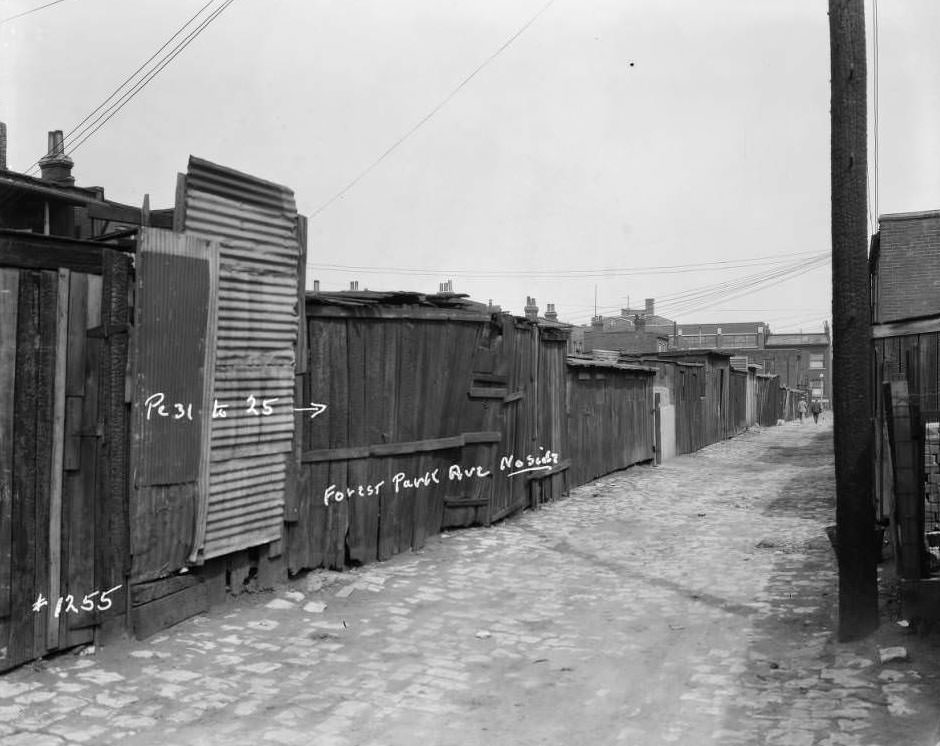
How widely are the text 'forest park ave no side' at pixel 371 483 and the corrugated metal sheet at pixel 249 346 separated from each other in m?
0.04

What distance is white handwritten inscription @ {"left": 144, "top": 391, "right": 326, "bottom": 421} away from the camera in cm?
595

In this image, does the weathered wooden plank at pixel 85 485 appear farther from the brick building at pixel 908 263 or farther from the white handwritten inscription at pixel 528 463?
the brick building at pixel 908 263

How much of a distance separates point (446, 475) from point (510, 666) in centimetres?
427

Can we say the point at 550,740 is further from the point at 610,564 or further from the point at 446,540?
the point at 446,540

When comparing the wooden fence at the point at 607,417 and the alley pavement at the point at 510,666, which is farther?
the wooden fence at the point at 607,417

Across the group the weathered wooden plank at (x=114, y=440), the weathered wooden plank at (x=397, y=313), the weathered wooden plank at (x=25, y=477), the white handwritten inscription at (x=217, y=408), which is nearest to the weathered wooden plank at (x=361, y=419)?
the weathered wooden plank at (x=397, y=313)

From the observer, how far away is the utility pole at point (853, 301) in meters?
6.05

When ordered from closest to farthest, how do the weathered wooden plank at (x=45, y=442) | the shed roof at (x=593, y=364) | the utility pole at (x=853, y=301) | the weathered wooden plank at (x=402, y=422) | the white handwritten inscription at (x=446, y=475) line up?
1. the weathered wooden plank at (x=45, y=442)
2. the utility pole at (x=853, y=301)
3. the white handwritten inscription at (x=446, y=475)
4. the weathered wooden plank at (x=402, y=422)
5. the shed roof at (x=593, y=364)

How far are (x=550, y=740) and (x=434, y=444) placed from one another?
5.15 meters


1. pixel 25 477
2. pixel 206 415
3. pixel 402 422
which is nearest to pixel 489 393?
pixel 402 422

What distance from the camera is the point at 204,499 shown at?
6.39 metres

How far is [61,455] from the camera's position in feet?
17.5

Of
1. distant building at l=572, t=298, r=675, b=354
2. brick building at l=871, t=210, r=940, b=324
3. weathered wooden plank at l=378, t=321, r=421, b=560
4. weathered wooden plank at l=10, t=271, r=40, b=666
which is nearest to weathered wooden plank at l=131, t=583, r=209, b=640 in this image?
weathered wooden plank at l=10, t=271, r=40, b=666

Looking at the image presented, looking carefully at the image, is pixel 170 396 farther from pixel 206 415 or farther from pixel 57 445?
pixel 57 445
